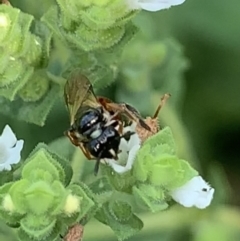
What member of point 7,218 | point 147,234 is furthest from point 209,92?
point 7,218

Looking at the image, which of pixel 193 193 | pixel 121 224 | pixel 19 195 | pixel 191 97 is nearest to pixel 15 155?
pixel 19 195

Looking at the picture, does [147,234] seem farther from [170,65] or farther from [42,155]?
[42,155]

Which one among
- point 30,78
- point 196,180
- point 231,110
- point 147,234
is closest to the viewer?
point 196,180

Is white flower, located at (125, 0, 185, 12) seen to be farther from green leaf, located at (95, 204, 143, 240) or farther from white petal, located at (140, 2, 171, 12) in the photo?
green leaf, located at (95, 204, 143, 240)

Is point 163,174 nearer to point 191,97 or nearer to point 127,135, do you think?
point 127,135

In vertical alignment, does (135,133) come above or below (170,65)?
above

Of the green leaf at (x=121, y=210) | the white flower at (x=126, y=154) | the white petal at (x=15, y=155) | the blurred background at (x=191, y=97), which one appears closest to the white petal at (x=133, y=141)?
the white flower at (x=126, y=154)

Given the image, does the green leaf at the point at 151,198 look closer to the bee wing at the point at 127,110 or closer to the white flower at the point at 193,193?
the white flower at the point at 193,193
